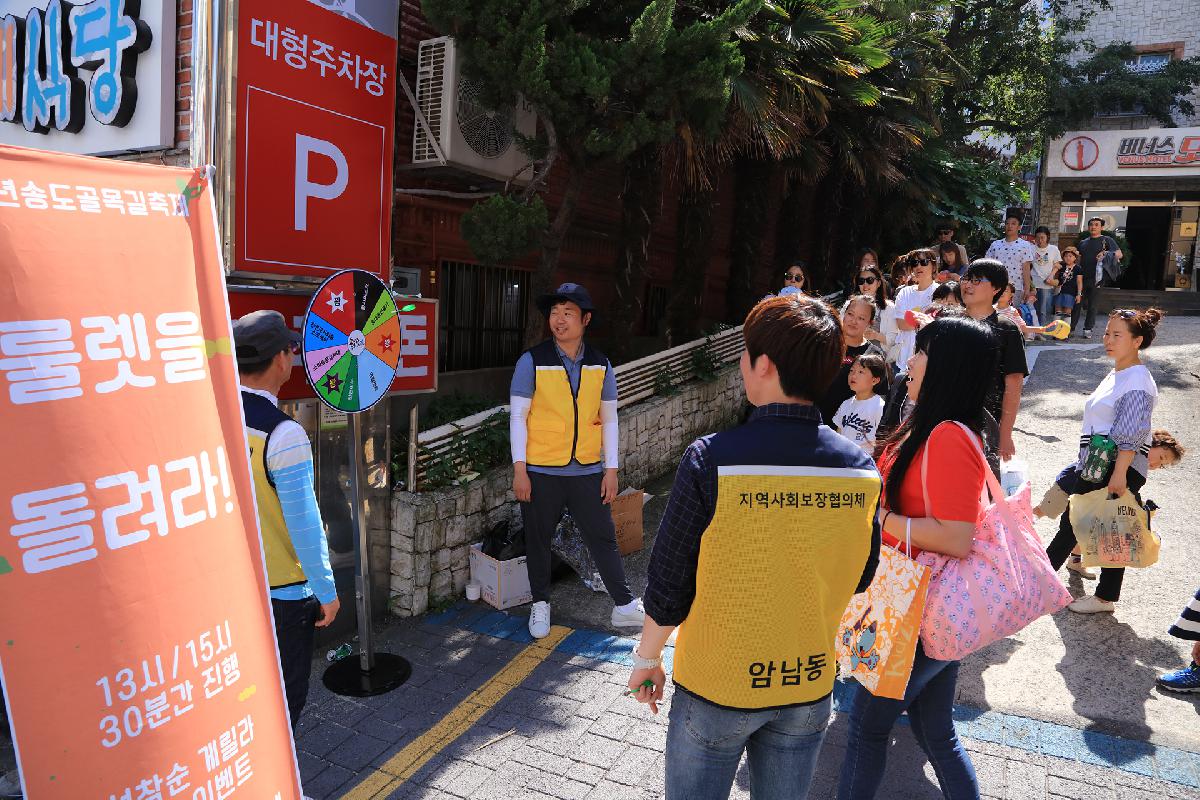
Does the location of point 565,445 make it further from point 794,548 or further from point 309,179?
point 794,548

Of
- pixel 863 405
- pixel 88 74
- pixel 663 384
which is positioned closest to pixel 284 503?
pixel 863 405

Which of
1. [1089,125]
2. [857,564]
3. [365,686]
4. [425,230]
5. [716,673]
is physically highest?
[1089,125]

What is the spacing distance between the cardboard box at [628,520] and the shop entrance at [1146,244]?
23.9 m

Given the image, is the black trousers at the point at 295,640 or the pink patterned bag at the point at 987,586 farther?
the black trousers at the point at 295,640

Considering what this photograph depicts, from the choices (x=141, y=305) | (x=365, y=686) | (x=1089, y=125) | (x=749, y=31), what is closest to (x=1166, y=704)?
(x=365, y=686)

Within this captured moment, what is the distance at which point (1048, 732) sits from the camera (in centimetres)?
362

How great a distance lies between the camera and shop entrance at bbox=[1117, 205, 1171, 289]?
23.4 m

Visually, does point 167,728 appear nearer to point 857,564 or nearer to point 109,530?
point 109,530

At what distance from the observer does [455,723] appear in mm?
3855

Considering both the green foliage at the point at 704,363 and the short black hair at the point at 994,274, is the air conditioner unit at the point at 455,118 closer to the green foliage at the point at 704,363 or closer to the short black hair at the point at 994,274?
the green foliage at the point at 704,363

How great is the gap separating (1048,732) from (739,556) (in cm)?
271

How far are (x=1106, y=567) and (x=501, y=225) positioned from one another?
4559 mm

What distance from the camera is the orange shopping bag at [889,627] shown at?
2.51m

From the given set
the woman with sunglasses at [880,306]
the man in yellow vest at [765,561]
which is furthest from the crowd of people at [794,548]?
the woman with sunglasses at [880,306]
